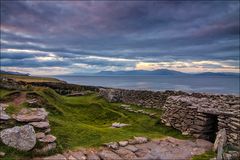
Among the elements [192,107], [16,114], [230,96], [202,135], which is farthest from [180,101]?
[16,114]

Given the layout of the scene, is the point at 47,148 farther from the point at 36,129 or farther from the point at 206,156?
the point at 206,156

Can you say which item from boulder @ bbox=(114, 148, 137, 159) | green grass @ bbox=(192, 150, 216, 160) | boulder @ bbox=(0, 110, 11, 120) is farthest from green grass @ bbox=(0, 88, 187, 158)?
green grass @ bbox=(192, 150, 216, 160)

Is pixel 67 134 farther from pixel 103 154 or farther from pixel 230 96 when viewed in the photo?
pixel 230 96

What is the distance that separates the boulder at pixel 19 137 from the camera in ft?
33.4

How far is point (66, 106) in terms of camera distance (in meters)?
21.5

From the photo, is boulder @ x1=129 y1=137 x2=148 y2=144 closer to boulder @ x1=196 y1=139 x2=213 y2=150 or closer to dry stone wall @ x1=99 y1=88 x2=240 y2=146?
boulder @ x1=196 y1=139 x2=213 y2=150

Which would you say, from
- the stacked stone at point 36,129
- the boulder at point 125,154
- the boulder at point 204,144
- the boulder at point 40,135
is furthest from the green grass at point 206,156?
the boulder at point 40,135

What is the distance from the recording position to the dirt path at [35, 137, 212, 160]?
34.8 feet

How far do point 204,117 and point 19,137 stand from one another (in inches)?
409

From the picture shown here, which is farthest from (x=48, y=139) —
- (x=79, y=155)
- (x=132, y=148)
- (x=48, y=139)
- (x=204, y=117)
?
(x=204, y=117)

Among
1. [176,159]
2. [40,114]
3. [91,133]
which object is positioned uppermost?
[40,114]

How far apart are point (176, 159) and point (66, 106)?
475 inches

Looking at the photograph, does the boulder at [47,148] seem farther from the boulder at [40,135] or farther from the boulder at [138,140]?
the boulder at [138,140]

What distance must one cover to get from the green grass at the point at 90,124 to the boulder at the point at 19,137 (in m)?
0.28
